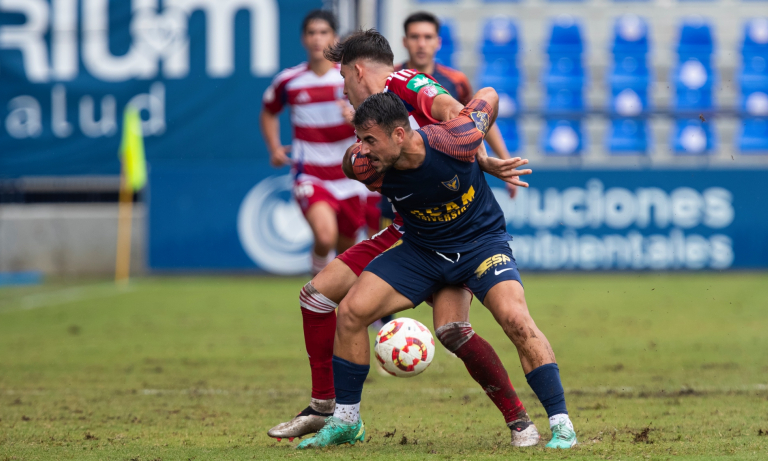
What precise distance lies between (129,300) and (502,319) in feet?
31.2

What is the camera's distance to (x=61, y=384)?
6.71m

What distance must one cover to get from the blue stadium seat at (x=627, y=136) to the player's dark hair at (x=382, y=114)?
1369 cm

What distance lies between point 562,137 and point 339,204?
1035cm

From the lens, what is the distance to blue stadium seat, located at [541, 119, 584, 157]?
1730cm

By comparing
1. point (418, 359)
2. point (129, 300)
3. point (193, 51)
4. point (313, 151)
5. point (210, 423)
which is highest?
point (193, 51)

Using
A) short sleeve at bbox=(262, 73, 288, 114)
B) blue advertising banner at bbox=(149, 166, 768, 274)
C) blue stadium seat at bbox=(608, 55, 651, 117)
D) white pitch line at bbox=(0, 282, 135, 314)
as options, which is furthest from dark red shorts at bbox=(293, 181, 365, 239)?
blue stadium seat at bbox=(608, 55, 651, 117)

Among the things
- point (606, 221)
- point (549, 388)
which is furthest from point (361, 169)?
point (606, 221)

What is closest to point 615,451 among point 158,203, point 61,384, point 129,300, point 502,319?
point 502,319

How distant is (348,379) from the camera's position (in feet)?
14.9

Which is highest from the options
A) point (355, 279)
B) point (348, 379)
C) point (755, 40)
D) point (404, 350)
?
point (755, 40)

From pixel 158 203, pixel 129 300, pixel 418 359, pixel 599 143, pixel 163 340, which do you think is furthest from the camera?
pixel 599 143

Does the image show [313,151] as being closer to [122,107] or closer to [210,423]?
[210,423]

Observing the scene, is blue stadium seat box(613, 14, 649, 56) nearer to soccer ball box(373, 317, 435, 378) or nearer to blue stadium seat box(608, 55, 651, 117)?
blue stadium seat box(608, 55, 651, 117)

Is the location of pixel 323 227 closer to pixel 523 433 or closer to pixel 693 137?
pixel 523 433
